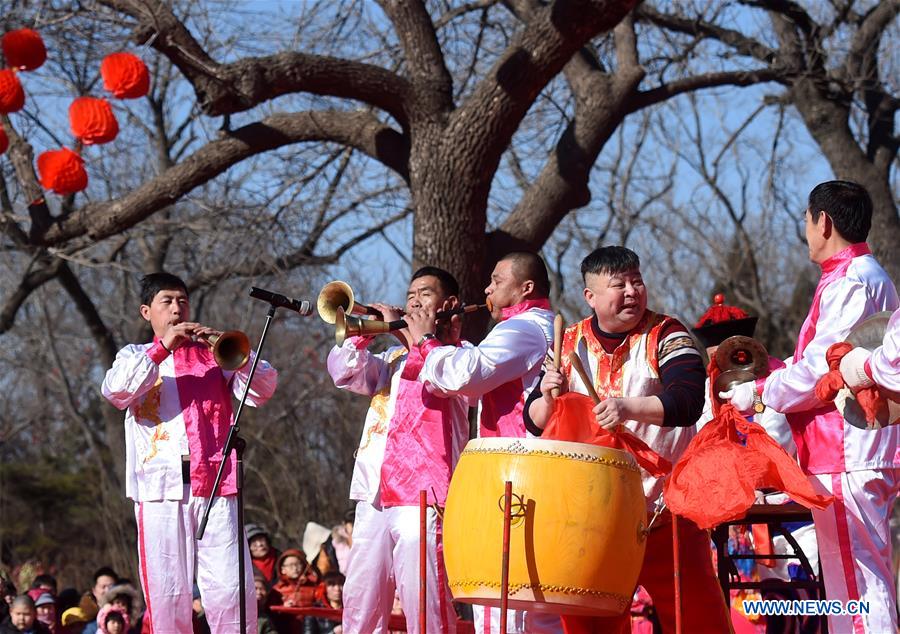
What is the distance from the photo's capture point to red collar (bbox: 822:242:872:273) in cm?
461

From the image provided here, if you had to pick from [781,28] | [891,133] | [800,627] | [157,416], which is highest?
[781,28]

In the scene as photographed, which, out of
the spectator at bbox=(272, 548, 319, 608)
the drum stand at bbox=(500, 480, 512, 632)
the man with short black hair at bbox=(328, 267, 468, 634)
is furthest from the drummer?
the spectator at bbox=(272, 548, 319, 608)

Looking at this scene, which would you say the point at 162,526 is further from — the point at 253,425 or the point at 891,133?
the point at 253,425

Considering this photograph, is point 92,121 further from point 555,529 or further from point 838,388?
point 838,388

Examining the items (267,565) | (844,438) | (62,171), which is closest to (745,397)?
(844,438)

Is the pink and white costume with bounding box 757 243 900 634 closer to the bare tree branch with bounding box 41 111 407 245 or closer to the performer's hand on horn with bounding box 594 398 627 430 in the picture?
the performer's hand on horn with bounding box 594 398 627 430

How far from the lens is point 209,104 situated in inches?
370

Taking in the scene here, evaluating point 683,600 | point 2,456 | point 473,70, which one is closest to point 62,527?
point 2,456

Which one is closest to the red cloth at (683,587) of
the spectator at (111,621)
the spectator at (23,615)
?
the spectator at (111,621)

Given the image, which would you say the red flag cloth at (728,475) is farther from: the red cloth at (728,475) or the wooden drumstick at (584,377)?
the wooden drumstick at (584,377)

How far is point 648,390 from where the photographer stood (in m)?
4.73

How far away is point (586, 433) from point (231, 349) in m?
2.00

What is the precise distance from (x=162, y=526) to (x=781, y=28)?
29.8ft

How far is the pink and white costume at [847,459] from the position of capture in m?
4.32
